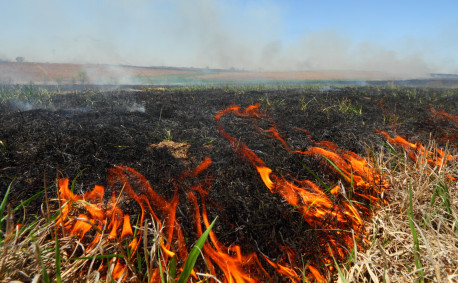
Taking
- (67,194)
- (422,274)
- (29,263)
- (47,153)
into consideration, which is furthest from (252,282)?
(47,153)

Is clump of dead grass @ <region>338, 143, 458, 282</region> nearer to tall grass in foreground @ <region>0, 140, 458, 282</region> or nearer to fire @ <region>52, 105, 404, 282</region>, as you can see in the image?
tall grass in foreground @ <region>0, 140, 458, 282</region>

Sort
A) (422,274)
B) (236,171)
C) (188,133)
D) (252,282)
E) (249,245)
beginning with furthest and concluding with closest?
(188,133)
(236,171)
(249,245)
(252,282)
(422,274)

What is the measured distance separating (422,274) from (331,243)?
516 mm

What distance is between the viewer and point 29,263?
1165 mm

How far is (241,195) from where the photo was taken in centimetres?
206

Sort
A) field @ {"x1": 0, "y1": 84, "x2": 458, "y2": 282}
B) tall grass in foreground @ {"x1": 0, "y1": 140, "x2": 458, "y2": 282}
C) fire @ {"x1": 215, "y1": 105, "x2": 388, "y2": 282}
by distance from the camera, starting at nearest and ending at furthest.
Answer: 1. tall grass in foreground @ {"x1": 0, "y1": 140, "x2": 458, "y2": 282}
2. field @ {"x1": 0, "y1": 84, "x2": 458, "y2": 282}
3. fire @ {"x1": 215, "y1": 105, "x2": 388, "y2": 282}

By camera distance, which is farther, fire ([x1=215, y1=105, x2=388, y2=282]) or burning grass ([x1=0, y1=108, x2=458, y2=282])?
fire ([x1=215, y1=105, x2=388, y2=282])

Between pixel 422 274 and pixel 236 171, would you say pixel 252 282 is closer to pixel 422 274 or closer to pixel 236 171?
pixel 422 274

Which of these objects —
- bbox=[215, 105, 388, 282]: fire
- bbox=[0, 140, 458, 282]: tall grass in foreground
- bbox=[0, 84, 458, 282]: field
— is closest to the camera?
bbox=[0, 140, 458, 282]: tall grass in foreground

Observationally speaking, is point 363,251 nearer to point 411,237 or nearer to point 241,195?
point 411,237

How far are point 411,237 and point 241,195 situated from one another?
1126 millimetres

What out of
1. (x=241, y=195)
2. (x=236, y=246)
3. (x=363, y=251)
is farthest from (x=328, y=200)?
(x=236, y=246)

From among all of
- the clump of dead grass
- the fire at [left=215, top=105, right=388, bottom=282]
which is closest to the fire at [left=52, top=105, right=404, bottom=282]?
the fire at [left=215, top=105, right=388, bottom=282]

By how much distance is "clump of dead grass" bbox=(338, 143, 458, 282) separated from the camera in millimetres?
1138
